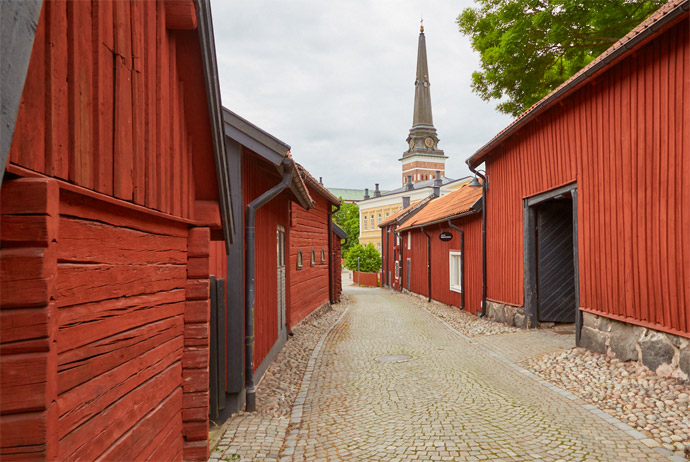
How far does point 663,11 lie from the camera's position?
5.60 meters

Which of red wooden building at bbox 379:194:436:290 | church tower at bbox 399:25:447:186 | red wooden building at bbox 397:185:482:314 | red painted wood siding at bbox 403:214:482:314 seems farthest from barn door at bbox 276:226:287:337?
church tower at bbox 399:25:447:186

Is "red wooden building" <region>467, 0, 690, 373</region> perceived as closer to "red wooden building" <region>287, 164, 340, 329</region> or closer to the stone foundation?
the stone foundation

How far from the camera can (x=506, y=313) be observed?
11141 mm

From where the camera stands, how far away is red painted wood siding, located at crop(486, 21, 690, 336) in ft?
18.0

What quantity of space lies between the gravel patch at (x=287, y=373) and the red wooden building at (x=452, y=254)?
455 cm

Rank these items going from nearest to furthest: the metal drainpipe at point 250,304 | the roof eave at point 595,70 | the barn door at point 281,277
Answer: the roof eave at point 595,70 < the metal drainpipe at point 250,304 < the barn door at point 281,277

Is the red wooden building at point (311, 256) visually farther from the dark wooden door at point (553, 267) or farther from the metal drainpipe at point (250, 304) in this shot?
the dark wooden door at point (553, 267)

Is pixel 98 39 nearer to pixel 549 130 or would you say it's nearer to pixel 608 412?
pixel 608 412

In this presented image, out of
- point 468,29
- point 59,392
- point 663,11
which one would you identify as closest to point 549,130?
point 663,11

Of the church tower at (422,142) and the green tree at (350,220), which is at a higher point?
the church tower at (422,142)

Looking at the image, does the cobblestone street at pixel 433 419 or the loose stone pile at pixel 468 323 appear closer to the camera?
the cobblestone street at pixel 433 419

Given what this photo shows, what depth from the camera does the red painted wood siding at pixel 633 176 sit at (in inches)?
215

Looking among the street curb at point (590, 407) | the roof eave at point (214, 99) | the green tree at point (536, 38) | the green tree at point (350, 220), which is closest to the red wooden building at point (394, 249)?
the green tree at point (536, 38)

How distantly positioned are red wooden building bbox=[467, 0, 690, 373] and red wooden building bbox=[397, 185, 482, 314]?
289 cm
